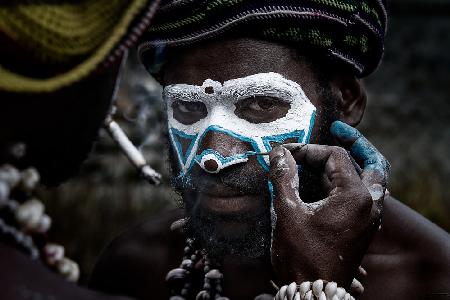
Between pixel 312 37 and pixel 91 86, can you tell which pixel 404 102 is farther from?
pixel 91 86

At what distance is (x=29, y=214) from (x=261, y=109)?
4.71 ft

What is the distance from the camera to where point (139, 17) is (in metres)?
1.44

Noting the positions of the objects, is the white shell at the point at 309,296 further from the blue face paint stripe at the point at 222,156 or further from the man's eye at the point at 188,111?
the man's eye at the point at 188,111

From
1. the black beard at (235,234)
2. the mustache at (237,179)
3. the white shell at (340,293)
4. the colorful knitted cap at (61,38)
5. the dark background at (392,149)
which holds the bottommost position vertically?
the dark background at (392,149)

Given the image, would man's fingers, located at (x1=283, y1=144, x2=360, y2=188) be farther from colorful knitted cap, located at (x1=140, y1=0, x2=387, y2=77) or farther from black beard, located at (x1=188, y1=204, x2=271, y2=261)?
colorful knitted cap, located at (x1=140, y1=0, x2=387, y2=77)

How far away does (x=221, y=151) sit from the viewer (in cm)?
263

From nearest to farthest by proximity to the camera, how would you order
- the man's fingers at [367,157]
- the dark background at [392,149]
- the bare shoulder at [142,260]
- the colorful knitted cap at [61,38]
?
the colorful knitted cap at [61,38] → the man's fingers at [367,157] → the bare shoulder at [142,260] → the dark background at [392,149]

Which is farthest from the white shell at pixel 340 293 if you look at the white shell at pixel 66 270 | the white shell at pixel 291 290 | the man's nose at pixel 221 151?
the white shell at pixel 66 270

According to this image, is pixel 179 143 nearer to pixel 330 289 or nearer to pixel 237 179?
pixel 237 179

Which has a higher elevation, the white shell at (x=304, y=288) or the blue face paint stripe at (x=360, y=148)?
the blue face paint stripe at (x=360, y=148)

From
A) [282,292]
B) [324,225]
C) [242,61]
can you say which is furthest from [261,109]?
[282,292]

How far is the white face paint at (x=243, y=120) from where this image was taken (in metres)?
2.66

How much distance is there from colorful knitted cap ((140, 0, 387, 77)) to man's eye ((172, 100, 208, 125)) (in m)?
0.24

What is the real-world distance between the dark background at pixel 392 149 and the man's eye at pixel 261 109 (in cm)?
226
